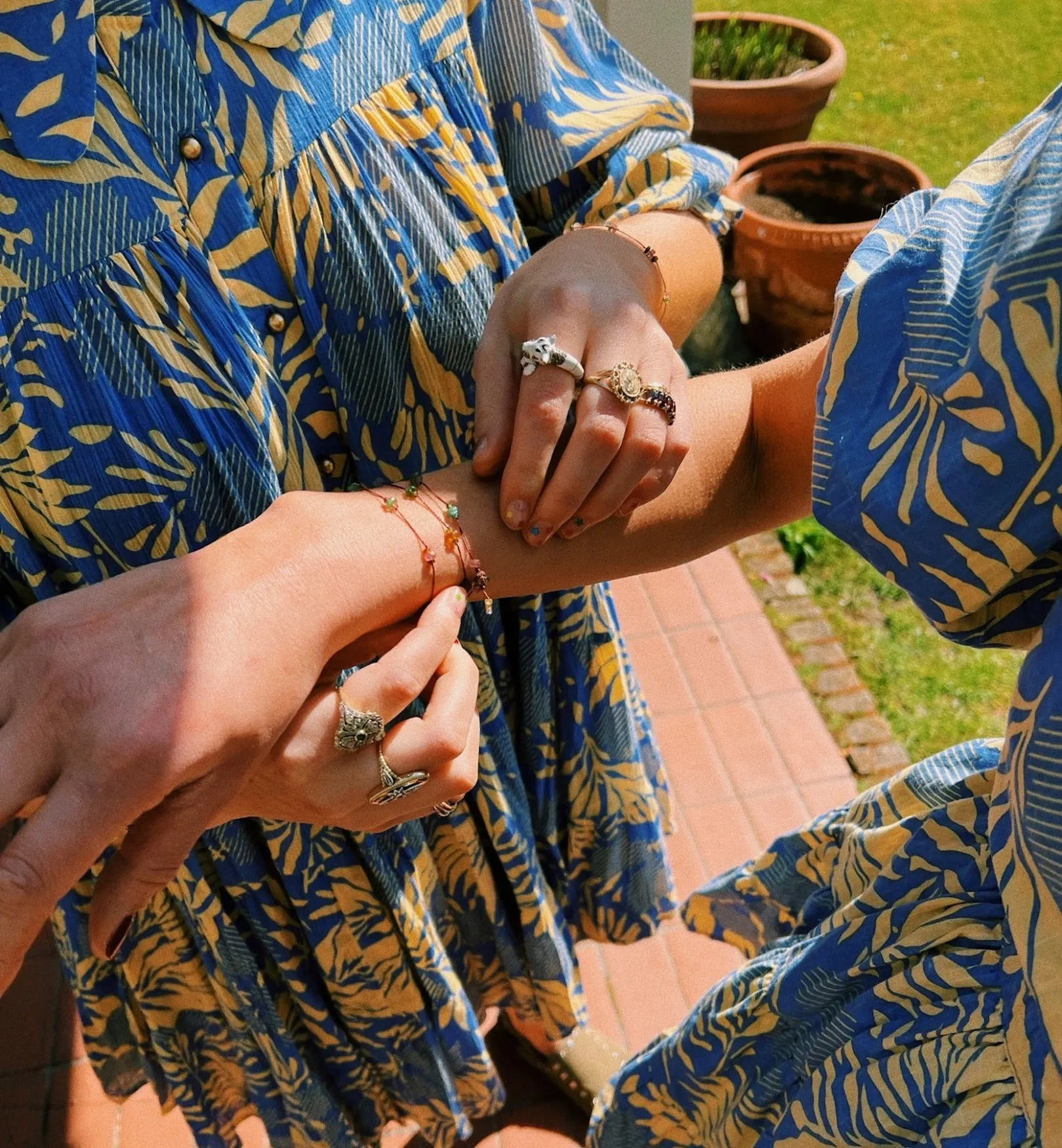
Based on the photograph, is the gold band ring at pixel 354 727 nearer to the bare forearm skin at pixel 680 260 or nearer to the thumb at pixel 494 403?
the thumb at pixel 494 403

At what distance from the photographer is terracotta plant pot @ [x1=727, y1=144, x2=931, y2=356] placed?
13.6 feet

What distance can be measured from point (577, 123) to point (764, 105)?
3.89 metres

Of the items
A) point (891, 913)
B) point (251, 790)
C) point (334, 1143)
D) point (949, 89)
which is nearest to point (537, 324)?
point (251, 790)

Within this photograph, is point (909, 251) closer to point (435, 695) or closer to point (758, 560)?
point (435, 695)

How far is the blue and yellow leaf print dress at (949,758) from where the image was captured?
0.74 metres

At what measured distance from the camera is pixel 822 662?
11.6 ft

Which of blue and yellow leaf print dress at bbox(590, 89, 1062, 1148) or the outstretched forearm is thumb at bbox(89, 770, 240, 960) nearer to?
the outstretched forearm

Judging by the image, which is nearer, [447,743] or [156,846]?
[156,846]

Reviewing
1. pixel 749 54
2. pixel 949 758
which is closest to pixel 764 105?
pixel 749 54

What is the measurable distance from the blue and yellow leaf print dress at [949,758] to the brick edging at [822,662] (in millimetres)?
2117

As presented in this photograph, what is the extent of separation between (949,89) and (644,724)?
20.0 ft

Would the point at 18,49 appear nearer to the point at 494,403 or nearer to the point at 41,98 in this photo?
the point at 41,98

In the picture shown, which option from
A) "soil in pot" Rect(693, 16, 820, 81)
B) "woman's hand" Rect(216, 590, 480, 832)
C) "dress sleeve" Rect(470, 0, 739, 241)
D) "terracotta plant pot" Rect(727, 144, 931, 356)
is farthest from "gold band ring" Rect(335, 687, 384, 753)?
"soil in pot" Rect(693, 16, 820, 81)

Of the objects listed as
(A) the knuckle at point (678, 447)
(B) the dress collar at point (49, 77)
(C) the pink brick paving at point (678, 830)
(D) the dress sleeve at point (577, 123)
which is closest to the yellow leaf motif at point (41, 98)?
(B) the dress collar at point (49, 77)
